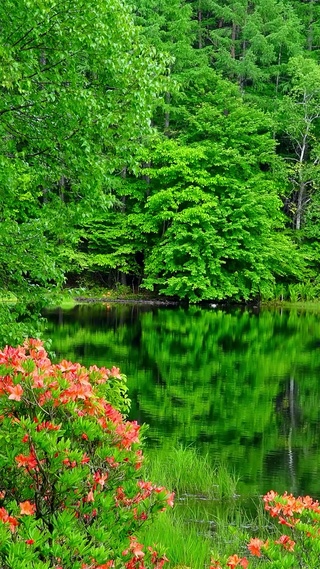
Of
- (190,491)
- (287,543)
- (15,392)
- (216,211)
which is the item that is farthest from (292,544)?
(216,211)

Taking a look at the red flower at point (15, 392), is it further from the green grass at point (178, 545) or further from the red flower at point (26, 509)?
the green grass at point (178, 545)

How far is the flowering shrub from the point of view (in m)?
2.34

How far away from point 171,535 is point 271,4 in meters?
43.3

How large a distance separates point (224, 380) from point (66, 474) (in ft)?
42.9

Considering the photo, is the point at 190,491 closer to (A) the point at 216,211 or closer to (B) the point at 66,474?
(B) the point at 66,474

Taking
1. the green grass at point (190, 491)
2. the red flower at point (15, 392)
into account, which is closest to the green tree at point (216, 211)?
the green grass at point (190, 491)

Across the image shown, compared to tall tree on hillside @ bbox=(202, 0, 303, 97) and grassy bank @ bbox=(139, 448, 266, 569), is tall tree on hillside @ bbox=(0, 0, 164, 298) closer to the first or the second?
grassy bank @ bbox=(139, 448, 266, 569)

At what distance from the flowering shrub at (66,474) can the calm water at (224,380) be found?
5477mm

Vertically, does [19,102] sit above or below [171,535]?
above

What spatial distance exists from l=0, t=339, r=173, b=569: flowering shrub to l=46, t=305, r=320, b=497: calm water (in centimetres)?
548

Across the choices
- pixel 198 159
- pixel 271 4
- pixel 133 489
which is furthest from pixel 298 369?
pixel 271 4

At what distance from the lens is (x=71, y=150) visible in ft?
25.0

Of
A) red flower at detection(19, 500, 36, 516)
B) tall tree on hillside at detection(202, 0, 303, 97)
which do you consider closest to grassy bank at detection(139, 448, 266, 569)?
red flower at detection(19, 500, 36, 516)

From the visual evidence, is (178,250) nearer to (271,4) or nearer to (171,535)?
(271,4)
